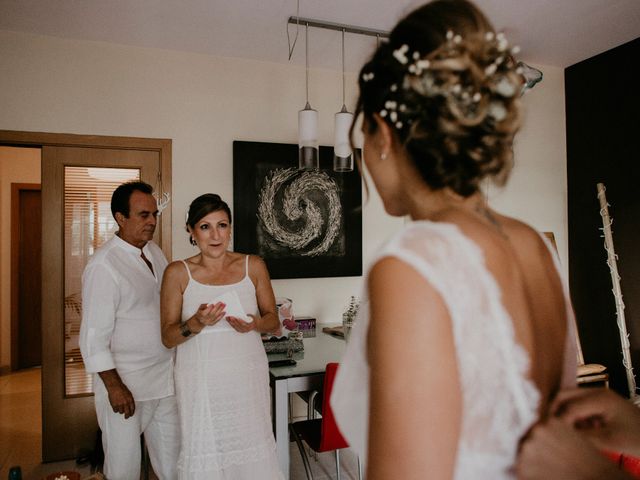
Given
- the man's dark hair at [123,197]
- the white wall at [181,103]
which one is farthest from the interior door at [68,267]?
the man's dark hair at [123,197]

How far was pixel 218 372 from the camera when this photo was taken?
212 cm

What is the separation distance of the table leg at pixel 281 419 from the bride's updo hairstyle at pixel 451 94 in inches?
69.8

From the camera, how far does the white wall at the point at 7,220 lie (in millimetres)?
5691

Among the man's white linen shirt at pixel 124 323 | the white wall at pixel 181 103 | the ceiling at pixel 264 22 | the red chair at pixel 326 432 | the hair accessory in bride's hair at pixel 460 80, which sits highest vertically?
the ceiling at pixel 264 22

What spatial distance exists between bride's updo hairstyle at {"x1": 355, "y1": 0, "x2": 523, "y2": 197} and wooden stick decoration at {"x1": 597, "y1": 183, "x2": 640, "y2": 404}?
3568 mm

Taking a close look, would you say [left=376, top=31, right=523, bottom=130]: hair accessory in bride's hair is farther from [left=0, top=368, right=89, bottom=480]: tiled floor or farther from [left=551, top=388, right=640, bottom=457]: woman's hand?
[left=0, top=368, right=89, bottom=480]: tiled floor

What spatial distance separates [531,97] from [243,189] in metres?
2.74

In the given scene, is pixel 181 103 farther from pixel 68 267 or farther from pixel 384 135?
pixel 384 135

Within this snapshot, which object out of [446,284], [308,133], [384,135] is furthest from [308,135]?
[446,284]

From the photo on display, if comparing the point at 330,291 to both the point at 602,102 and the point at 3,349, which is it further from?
the point at 3,349

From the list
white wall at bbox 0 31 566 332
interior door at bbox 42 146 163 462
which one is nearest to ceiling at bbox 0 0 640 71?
white wall at bbox 0 31 566 332

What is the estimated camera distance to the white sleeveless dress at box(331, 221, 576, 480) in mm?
633

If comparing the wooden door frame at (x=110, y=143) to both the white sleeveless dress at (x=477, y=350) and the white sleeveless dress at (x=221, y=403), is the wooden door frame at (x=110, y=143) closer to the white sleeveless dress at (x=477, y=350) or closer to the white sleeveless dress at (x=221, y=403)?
the white sleeveless dress at (x=221, y=403)

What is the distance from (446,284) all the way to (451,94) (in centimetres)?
26
